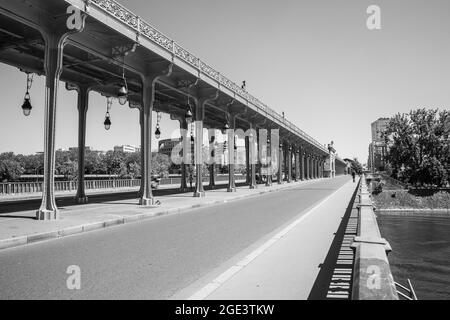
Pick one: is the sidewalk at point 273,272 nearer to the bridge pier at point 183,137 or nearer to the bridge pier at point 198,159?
the bridge pier at point 198,159

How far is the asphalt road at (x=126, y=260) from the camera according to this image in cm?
461

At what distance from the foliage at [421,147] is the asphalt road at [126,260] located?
49.3m

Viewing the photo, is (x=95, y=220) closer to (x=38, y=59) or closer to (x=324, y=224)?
(x=324, y=224)

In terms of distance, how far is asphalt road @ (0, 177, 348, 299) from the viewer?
4613mm

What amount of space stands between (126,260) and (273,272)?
2707mm

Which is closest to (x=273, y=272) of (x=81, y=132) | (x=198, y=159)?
(x=81, y=132)

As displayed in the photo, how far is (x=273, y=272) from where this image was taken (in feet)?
17.8

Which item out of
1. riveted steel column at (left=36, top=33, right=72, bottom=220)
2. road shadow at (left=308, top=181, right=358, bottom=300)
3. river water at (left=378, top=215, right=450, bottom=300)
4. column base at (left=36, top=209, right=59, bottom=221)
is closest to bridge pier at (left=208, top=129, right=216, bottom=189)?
river water at (left=378, top=215, right=450, bottom=300)

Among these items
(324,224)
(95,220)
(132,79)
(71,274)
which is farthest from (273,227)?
(132,79)

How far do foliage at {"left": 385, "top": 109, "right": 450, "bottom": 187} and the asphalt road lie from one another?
49283 millimetres

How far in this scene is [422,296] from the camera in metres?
9.17

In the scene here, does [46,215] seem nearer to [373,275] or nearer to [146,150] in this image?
[146,150]

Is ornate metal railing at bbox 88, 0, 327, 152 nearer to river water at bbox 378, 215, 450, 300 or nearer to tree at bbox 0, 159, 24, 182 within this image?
river water at bbox 378, 215, 450, 300

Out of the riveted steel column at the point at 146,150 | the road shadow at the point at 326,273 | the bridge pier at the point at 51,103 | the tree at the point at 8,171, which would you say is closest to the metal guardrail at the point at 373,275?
the road shadow at the point at 326,273
